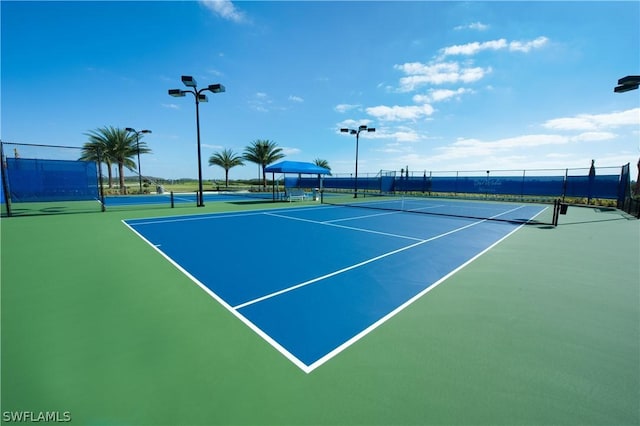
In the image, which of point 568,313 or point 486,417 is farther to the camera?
point 568,313

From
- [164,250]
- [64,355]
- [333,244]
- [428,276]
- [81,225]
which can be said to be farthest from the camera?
[81,225]

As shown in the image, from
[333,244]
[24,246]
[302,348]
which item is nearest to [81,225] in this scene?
[24,246]

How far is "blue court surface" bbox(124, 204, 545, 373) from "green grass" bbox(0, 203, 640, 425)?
298 millimetres

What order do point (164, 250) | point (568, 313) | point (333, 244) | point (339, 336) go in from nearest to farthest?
point (339, 336)
point (568, 313)
point (164, 250)
point (333, 244)

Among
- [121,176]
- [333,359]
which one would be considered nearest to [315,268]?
[333,359]

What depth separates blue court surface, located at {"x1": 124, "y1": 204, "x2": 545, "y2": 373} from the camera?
3.75m

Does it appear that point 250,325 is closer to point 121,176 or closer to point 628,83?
point 628,83

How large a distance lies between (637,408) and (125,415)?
4.56 m

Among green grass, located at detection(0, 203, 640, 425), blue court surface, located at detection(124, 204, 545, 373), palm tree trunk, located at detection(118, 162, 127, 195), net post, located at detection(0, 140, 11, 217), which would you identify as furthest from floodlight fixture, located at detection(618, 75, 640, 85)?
palm tree trunk, located at detection(118, 162, 127, 195)

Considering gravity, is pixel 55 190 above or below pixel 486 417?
above

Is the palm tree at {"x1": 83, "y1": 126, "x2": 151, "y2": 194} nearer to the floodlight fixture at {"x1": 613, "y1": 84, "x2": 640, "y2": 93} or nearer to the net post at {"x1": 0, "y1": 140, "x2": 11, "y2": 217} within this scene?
the net post at {"x1": 0, "y1": 140, "x2": 11, "y2": 217}

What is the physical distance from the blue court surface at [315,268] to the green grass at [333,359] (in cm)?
30

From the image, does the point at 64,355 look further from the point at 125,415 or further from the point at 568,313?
the point at 568,313

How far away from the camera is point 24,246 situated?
25.7 ft
